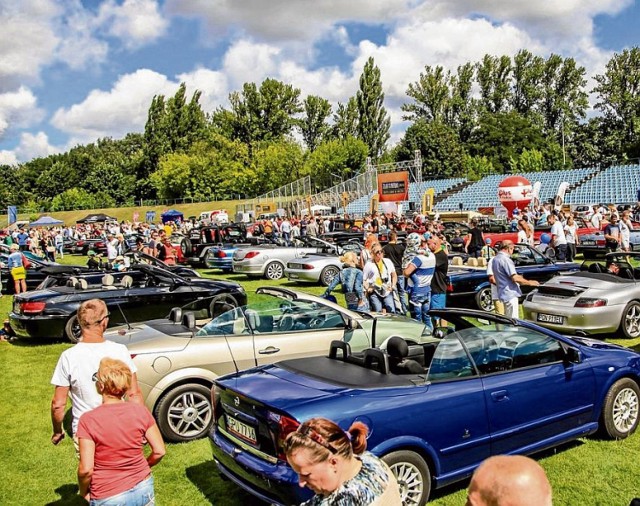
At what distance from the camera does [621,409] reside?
6.01m

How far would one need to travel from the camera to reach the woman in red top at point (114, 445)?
3.38 m

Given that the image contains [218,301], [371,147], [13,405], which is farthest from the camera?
[371,147]

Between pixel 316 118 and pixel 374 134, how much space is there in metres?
11.3

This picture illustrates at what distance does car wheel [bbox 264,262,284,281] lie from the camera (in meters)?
19.5

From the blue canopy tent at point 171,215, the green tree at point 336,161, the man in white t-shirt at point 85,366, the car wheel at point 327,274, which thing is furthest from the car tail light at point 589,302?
the green tree at point 336,161

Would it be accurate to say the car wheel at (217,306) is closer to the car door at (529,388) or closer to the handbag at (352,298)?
the handbag at (352,298)

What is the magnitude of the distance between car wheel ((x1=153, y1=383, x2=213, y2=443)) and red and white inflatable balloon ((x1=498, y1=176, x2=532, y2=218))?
31190 mm

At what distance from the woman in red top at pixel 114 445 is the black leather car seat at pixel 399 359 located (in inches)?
89.7

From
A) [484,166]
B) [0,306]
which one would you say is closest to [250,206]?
[484,166]

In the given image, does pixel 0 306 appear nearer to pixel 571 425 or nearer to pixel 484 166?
pixel 571 425

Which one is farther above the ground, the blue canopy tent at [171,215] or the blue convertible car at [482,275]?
the blue canopy tent at [171,215]

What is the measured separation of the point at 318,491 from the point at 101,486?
1.58 metres

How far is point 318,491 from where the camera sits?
2.47 meters

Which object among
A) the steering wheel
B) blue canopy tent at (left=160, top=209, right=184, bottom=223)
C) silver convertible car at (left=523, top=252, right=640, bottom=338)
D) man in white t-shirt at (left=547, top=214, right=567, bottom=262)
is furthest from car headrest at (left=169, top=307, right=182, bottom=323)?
blue canopy tent at (left=160, top=209, right=184, bottom=223)
